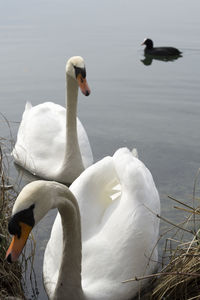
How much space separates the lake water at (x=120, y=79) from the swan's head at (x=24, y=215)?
136 cm

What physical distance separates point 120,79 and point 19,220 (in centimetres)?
802

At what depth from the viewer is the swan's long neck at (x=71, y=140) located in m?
7.01

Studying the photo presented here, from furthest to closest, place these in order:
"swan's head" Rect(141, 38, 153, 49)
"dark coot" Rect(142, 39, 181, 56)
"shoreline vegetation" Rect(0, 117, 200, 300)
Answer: "swan's head" Rect(141, 38, 153, 49) → "dark coot" Rect(142, 39, 181, 56) → "shoreline vegetation" Rect(0, 117, 200, 300)

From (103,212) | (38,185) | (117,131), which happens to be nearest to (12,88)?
(117,131)

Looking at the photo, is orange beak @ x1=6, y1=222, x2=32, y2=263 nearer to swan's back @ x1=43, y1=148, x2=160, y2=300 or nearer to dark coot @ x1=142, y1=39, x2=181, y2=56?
Result: swan's back @ x1=43, y1=148, x2=160, y2=300

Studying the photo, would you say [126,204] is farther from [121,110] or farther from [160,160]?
[121,110]

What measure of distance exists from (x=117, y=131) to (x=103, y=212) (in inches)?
142

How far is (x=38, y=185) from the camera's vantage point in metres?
3.60

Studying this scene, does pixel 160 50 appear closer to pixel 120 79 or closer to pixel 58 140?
pixel 120 79

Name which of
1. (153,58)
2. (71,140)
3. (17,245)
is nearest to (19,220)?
(17,245)

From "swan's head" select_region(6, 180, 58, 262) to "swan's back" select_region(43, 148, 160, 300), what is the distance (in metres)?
1.00

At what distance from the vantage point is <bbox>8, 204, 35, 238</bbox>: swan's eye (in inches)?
135

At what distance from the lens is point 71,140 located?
7.08 m

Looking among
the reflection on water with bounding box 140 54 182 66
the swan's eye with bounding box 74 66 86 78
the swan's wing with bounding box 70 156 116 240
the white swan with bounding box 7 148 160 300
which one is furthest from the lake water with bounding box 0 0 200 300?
the swan's eye with bounding box 74 66 86 78
